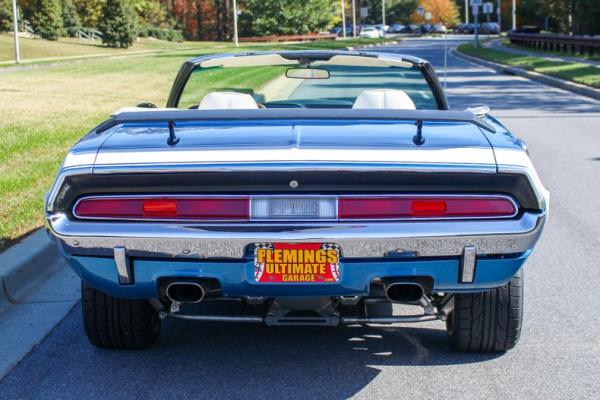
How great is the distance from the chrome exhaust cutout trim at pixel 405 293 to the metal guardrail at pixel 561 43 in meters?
33.4

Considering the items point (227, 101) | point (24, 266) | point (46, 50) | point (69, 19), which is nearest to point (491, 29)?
point (69, 19)

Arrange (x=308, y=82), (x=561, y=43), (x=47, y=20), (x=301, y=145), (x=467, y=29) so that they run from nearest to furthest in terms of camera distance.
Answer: (x=301, y=145) < (x=308, y=82) < (x=561, y=43) < (x=47, y=20) < (x=467, y=29)

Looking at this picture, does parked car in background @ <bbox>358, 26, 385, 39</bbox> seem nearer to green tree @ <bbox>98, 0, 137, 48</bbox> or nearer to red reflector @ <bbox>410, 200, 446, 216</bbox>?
green tree @ <bbox>98, 0, 137, 48</bbox>

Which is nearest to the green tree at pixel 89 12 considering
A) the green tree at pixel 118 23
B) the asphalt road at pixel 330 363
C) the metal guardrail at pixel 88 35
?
the metal guardrail at pixel 88 35

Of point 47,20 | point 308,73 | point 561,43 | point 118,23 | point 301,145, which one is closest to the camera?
point 301,145

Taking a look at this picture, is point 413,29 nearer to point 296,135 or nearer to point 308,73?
point 308,73

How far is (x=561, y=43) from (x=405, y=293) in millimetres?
40383

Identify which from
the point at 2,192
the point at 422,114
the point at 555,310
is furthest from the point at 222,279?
the point at 2,192

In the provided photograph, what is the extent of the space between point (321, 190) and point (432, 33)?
4341 inches

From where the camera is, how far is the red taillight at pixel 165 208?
4086mm

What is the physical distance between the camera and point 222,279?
410 cm

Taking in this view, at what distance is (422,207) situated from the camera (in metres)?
4.08

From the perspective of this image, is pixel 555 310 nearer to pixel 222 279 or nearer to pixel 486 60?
pixel 222 279

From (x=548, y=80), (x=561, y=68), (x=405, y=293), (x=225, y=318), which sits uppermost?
(x=405, y=293)
